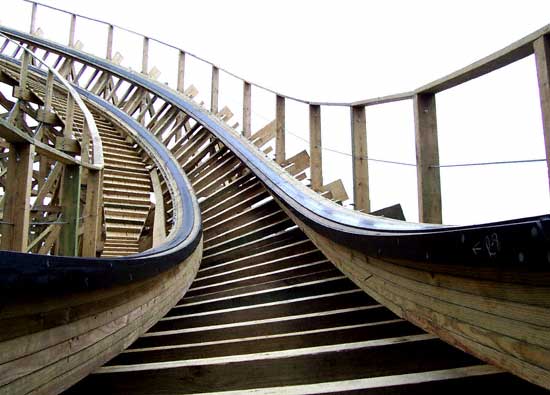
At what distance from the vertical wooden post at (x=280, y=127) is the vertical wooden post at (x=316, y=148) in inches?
40.9

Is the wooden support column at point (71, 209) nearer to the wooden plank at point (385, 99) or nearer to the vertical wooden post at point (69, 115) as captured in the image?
the vertical wooden post at point (69, 115)

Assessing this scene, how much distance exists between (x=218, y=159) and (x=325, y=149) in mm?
2847

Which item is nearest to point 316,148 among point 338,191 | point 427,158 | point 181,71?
point 338,191

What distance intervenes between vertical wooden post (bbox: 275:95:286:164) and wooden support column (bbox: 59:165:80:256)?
2.68 meters

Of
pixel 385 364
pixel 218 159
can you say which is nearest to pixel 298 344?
pixel 385 364

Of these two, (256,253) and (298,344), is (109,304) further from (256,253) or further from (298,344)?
(256,253)

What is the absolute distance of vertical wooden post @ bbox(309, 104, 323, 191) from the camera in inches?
204

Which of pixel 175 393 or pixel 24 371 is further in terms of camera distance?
pixel 175 393

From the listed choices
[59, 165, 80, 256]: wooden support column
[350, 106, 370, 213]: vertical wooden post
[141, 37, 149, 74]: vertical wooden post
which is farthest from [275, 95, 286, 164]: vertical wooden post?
[141, 37, 149, 74]: vertical wooden post

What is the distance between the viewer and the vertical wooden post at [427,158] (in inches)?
112

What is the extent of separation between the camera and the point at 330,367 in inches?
76.9

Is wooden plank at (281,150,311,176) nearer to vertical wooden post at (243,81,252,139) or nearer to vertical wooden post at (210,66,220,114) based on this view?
vertical wooden post at (243,81,252,139)

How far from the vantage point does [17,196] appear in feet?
11.6

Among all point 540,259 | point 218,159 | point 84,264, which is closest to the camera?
point 540,259
